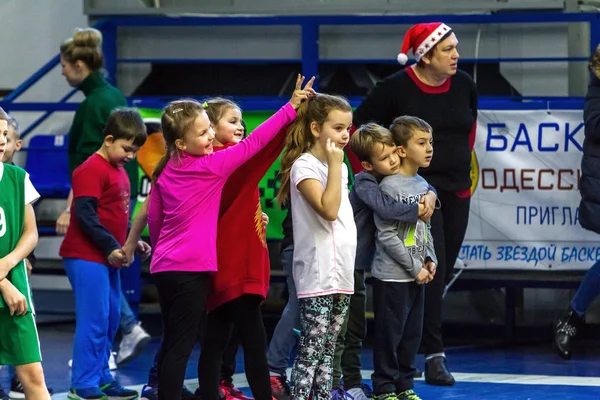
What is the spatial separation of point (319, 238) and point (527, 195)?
2.95 meters

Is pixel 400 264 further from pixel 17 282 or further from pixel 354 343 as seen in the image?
pixel 17 282

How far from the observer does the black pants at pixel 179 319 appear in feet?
16.5

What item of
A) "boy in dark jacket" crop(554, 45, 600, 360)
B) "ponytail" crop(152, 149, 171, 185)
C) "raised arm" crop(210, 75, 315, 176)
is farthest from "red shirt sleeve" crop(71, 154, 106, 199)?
"boy in dark jacket" crop(554, 45, 600, 360)

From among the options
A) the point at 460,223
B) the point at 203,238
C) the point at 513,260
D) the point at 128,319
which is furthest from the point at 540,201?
the point at 203,238

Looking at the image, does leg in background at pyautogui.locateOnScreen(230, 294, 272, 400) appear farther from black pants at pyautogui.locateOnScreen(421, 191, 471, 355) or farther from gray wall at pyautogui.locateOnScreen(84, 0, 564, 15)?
gray wall at pyautogui.locateOnScreen(84, 0, 564, 15)

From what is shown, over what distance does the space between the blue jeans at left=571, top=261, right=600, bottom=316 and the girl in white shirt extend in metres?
2.51

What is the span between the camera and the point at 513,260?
7.71 m

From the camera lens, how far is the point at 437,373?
645 cm

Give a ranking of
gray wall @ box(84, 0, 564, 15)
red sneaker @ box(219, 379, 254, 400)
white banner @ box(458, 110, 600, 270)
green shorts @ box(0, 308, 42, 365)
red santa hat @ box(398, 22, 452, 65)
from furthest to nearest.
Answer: gray wall @ box(84, 0, 564, 15) → white banner @ box(458, 110, 600, 270) → red santa hat @ box(398, 22, 452, 65) → red sneaker @ box(219, 379, 254, 400) → green shorts @ box(0, 308, 42, 365)

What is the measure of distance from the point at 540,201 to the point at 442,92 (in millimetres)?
1628

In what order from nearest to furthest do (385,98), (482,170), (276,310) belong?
(385,98) < (482,170) < (276,310)

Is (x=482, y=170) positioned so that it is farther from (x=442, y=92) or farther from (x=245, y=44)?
(x=245, y=44)

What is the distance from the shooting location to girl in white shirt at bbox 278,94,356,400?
5.11 metres

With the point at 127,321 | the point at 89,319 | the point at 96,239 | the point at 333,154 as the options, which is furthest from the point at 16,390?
the point at 333,154
